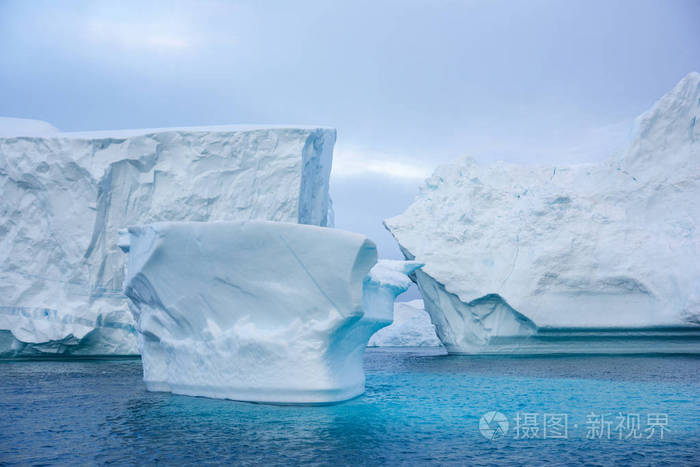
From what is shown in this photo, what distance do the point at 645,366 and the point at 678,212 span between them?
493 centimetres

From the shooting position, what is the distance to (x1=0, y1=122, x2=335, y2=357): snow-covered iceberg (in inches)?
485

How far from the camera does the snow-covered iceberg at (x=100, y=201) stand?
12328 millimetres

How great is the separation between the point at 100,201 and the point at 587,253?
11.2 meters

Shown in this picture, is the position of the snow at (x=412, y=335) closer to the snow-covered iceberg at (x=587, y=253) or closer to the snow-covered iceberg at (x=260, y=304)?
the snow-covered iceberg at (x=587, y=253)

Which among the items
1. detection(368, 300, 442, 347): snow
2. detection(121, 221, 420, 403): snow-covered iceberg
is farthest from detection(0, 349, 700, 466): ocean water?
detection(368, 300, 442, 347): snow

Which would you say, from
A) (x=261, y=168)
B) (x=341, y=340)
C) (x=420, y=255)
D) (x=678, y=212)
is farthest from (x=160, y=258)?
(x=678, y=212)

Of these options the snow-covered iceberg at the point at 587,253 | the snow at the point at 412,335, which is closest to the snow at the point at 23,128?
the snow-covered iceberg at the point at 587,253

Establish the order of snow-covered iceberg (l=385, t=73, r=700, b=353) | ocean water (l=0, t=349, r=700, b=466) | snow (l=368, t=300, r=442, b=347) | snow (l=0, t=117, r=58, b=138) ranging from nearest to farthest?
ocean water (l=0, t=349, r=700, b=466)
snow-covered iceberg (l=385, t=73, r=700, b=353)
snow (l=0, t=117, r=58, b=138)
snow (l=368, t=300, r=442, b=347)

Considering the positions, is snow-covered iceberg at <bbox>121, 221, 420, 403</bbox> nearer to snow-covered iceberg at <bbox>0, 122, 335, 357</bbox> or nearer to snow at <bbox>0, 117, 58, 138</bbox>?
snow-covered iceberg at <bbox>0, 122, 335, 357</bbox>

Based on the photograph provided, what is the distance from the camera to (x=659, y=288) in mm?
13000

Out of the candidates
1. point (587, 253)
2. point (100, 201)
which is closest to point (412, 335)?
point (587, 253)

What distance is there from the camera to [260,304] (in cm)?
587

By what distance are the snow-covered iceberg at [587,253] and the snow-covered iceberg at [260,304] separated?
8239 mm

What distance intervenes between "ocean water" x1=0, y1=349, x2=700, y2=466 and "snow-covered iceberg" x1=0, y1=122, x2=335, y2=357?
16.0 ft
